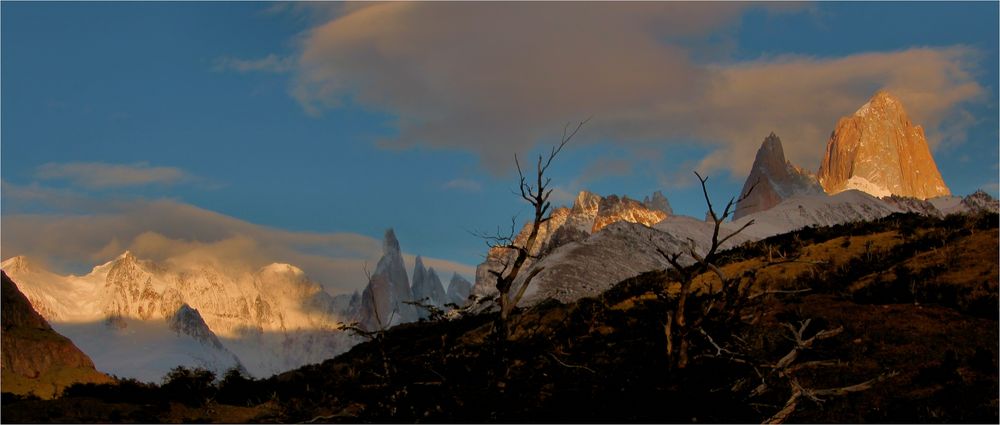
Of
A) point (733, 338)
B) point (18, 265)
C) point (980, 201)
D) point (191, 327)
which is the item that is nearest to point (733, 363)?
point (733, 338)

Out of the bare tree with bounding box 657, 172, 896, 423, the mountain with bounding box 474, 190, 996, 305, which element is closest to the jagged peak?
the mountain with bounding box 474, 190, 996, 305

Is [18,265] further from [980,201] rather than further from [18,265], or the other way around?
[980,201]

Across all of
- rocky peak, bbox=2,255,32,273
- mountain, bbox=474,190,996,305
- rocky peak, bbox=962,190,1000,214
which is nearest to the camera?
mountain, bbox=474,190,996,305

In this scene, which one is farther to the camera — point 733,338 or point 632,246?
point 632,246

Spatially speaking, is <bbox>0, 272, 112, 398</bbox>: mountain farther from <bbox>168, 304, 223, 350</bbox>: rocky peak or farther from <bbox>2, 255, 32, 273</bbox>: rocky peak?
<bbox>2, 255, 32, 273</bbox>: rocky peak

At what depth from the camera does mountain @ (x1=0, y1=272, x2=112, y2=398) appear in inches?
1281

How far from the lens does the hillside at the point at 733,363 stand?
18797 mm

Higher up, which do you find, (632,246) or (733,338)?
(632,246)

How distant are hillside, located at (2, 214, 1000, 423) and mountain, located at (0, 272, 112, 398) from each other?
95.6 inches

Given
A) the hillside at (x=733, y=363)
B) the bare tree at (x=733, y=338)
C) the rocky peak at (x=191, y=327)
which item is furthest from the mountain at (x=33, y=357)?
the rocky peak at (x=191, y=327)

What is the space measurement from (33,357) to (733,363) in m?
25.6

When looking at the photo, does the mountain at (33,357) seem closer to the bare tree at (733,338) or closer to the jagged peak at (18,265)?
the bare tree at (733,338)

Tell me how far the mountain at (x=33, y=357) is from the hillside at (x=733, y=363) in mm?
2428

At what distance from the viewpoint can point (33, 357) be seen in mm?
33750
